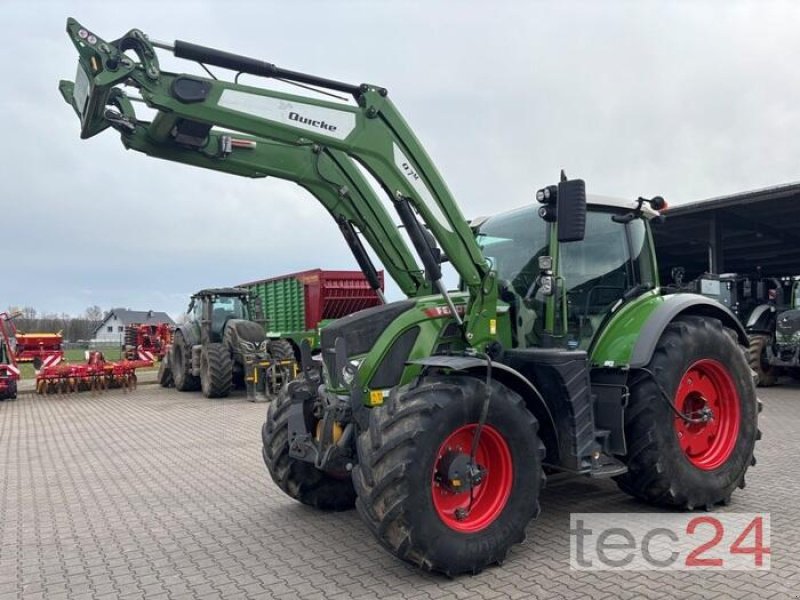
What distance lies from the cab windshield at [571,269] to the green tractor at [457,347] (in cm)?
2

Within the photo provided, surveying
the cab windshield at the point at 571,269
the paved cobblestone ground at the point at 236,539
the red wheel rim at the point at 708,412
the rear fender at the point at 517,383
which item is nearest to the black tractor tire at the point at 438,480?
the rear fender at the point at 517,383

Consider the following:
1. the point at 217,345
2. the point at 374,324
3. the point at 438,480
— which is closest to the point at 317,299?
the point at 217,345

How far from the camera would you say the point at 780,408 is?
11.0 m

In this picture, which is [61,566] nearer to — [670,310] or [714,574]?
[714,574]

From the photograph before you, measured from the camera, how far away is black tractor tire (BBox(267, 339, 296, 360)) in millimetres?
14586

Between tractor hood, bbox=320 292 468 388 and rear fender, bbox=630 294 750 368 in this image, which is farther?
rear fender, bbox=630 294 750 368

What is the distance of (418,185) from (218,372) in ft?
37.1

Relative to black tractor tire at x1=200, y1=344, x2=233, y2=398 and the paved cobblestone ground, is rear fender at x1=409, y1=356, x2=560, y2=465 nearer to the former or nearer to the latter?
the paved cobblestone ground

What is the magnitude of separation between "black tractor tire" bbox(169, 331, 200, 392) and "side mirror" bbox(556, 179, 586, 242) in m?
13.9

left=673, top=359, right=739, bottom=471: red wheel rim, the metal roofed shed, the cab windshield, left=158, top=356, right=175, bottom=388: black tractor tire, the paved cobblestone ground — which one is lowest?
the paved cobblestone ground

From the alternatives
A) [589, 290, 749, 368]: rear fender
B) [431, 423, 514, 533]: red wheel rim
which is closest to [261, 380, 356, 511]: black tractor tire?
[431, 423, 514, 533]: red wheel rim

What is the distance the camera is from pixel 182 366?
17531 millimetres

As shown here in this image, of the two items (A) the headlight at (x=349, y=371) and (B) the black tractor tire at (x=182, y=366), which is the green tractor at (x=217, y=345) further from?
(A) the headlight at (x=349, y=371)

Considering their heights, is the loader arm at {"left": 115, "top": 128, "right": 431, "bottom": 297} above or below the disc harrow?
above
